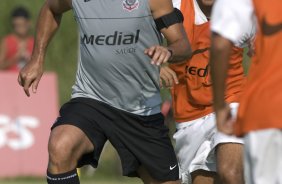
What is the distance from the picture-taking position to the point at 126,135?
27.8ft

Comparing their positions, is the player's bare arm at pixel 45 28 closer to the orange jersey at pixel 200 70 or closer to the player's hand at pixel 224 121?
the orange jersey at pixel 200 70

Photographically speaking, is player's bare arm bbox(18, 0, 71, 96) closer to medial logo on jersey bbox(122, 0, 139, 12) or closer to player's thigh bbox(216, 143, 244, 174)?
medial logo on jersey bbox(122, 0, 139, 12)

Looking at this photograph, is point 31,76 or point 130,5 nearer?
point 130,5

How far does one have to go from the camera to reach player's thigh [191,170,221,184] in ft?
31.2

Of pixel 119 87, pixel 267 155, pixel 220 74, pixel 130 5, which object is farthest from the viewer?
pixel 119 87

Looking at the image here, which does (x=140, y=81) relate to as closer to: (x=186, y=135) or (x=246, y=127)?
(x=186, y=135)

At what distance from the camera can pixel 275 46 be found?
5.94 meters

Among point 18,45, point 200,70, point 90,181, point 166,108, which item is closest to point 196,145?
point 200,70

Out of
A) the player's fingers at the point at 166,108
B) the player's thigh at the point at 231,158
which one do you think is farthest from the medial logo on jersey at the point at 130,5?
the player's fingers at the point at 166,108

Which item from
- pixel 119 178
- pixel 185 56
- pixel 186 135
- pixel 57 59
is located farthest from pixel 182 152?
pixel 57 59

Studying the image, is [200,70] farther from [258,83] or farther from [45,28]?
[258,83]

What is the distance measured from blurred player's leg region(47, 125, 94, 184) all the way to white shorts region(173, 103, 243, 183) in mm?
1441

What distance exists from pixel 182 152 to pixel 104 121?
1.48 m

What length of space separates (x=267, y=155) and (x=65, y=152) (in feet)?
7.76
